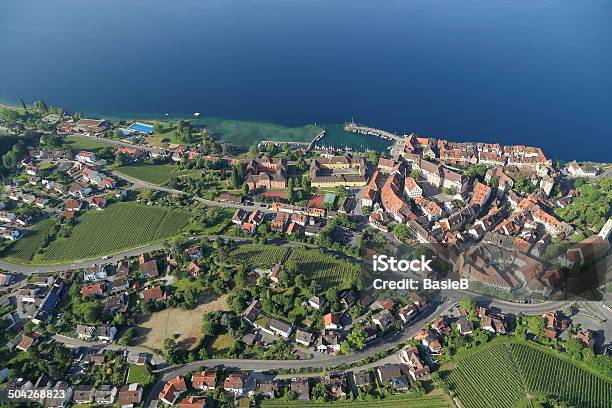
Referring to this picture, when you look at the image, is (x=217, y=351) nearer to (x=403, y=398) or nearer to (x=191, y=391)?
(x=191, y=391)

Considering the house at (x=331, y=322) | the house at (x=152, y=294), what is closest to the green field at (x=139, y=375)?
the house at (x=152, y=294)

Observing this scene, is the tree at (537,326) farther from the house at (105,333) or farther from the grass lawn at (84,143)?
the grass lawn at (84,143)

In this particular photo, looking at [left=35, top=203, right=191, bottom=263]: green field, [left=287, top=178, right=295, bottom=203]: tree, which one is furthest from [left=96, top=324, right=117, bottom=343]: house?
[left=287, top=178, right=295, bottom=203]: tree

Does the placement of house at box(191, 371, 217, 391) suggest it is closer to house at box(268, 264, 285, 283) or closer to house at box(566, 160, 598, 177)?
house at box(268, 264, 285, 283)

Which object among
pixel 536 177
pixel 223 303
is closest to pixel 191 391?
pixel 223 303

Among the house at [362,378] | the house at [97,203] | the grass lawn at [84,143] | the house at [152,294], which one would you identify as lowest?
the house at [362,378]
